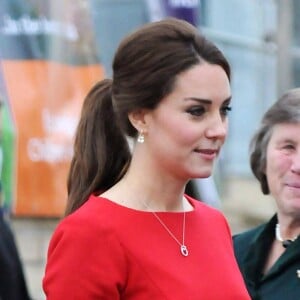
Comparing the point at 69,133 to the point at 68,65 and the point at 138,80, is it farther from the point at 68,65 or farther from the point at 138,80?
the point at 138,80

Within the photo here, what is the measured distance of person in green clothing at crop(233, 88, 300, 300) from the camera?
314cm

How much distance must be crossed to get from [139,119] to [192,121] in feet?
0.45

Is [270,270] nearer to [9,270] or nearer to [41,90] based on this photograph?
[9,270]

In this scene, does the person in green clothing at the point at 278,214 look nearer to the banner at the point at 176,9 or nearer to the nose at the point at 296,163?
the nose at the point at 296,163

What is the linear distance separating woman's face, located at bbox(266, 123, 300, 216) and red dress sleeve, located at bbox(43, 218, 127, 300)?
934 millimetres

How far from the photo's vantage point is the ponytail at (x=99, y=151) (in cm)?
266

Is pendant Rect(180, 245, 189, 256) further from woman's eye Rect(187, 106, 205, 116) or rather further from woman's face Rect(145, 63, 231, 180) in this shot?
woman's eye Rect(187, 106, 205, 116)

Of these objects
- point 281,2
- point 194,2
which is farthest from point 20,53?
point 281,2

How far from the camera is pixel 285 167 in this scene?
126 inches

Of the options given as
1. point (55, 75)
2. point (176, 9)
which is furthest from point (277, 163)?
point (55, 75)

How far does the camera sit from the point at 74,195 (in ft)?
8.73

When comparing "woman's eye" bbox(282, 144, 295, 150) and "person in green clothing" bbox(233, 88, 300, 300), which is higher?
"woman's eye" bbox(282, 144, 295, 150)

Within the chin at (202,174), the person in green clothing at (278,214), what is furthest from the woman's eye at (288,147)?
the chin at (202,174)

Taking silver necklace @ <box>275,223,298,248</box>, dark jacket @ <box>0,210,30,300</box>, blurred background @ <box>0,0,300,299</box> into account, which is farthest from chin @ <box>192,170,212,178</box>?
blurred background @ <box>0,0,300,299</box>
